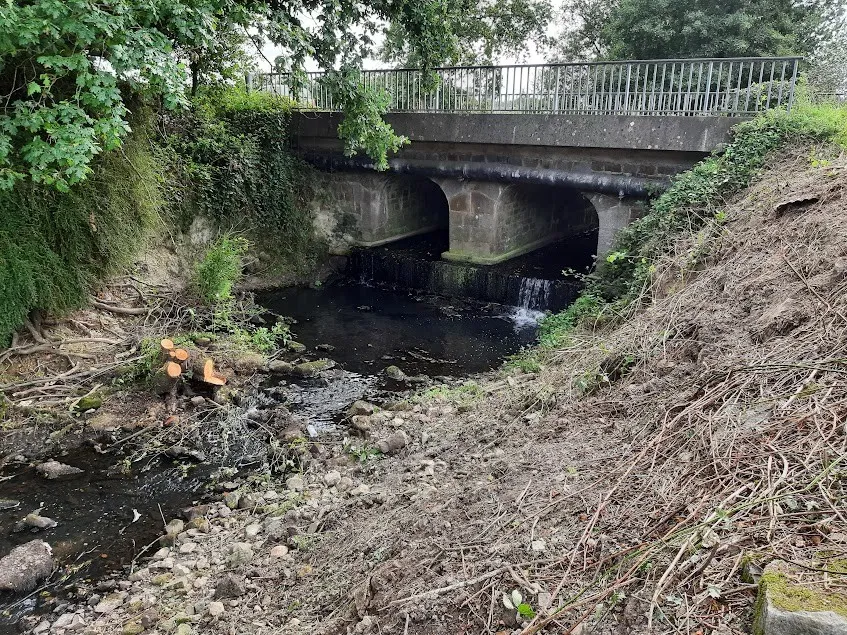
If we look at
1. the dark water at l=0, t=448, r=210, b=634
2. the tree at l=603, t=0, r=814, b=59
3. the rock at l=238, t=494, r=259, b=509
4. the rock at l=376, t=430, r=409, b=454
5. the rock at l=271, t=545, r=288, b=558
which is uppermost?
the tree at l=603, t=0, r=814, b=59

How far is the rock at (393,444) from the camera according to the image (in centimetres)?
613

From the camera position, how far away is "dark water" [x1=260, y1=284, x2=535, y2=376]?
970cm

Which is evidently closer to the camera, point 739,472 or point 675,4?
point 739,472

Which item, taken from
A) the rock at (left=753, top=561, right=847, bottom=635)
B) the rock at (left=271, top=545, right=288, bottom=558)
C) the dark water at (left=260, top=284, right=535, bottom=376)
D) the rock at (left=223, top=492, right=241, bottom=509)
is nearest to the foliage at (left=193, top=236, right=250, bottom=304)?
the dark water at (left=260, top=284, right=535, bottom=376)

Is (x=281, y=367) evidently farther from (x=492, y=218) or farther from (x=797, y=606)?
(x=797, y=606)

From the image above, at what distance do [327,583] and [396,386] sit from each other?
481cm

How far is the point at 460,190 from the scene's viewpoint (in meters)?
13.1

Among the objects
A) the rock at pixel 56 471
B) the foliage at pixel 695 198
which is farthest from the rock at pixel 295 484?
the foliage at pixel 695 198

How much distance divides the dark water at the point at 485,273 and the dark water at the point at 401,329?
36 cm

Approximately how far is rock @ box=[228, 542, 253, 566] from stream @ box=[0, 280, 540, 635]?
1.02m

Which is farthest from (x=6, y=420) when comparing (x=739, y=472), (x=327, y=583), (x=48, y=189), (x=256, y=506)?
(x=739, y=472)

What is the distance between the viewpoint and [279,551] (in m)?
4.63

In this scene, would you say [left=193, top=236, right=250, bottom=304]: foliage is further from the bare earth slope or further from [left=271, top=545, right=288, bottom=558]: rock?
[left=271, top=545, right=288, bottom=558]: rock

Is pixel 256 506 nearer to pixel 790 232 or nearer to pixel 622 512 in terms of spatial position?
pixel 622 512
